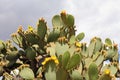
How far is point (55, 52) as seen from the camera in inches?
245

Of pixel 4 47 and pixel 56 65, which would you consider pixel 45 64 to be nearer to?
pixel 56 65

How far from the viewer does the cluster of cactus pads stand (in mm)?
6031

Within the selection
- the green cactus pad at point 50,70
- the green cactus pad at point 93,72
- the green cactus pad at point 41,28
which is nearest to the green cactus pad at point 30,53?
the green cactus pad at point 41,28

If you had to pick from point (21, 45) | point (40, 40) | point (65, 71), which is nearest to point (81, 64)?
point (65, 71)

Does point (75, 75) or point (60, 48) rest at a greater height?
point (60, 48)

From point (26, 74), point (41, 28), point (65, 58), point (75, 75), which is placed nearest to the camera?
point (65, 58)

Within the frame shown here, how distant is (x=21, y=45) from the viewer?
280 inches

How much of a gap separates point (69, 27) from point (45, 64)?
1.51 m

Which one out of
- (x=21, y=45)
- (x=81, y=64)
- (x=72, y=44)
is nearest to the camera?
(x=81, y=64)

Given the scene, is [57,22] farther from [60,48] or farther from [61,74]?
[61,74]

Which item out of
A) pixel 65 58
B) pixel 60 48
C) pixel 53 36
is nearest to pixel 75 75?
pixel 65 58

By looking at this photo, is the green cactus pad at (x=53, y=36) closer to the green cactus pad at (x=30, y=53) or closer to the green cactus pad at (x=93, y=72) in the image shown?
the green cactus pad at (x=30, y=53)

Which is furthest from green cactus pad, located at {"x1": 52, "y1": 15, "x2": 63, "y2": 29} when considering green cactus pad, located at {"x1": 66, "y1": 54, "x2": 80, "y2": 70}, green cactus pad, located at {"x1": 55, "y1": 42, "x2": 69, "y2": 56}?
green cactus pad, located at {"x1": 66, "y1": 54, "x2": 80, "y2": 70}

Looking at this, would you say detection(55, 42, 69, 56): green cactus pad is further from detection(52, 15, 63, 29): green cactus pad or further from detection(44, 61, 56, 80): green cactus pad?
detection(52, 15, 63, 29): green cactus pad
